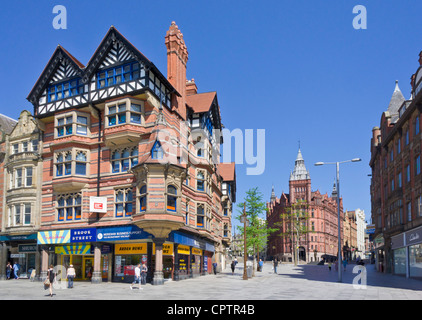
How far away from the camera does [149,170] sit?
2962 cm

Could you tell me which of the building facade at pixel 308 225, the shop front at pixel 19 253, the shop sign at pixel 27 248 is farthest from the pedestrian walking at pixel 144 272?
the building facade at pixel 308 225

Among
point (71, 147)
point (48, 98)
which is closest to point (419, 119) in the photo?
point (71, 147)

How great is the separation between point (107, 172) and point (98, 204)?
2.64 m

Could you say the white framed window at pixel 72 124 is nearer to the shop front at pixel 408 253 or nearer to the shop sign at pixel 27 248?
the shop sign at pixel 27 248

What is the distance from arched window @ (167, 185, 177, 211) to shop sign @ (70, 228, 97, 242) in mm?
6085

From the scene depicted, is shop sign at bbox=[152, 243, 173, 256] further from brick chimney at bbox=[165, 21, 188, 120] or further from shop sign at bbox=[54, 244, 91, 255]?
brick chimney at bbox=[165, 21, 188, 120]

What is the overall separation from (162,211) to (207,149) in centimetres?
1226

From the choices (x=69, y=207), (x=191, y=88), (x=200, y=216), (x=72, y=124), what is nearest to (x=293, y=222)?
(x=191, y=88)

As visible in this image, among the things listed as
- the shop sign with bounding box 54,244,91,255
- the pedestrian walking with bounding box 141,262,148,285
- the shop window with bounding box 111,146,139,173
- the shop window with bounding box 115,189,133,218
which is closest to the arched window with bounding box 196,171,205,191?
the shop window with bounding box 111,146,139,173

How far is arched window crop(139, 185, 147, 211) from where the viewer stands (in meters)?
29.9

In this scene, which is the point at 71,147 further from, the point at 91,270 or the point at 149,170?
the point at 91,270

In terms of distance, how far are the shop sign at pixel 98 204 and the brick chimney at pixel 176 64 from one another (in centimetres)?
965

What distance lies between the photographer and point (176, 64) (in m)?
36.3

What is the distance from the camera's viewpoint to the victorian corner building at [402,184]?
35406 mm
